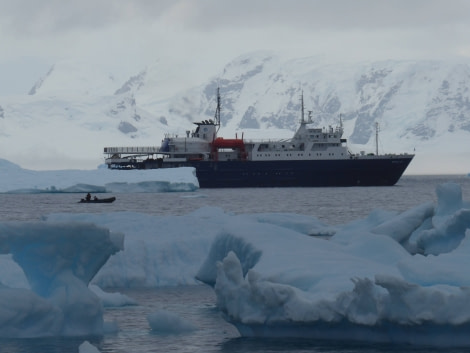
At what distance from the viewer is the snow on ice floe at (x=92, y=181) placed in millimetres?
84562

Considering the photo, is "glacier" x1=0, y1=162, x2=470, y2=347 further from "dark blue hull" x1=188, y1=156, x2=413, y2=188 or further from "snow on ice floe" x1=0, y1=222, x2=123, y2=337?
"dark blue hull" x1=188, y1=156, x2=413, y2=188

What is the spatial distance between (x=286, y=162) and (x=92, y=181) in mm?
19003

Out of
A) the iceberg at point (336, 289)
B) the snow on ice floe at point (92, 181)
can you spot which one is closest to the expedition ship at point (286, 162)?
the snow on ice floe at point (92, 181)

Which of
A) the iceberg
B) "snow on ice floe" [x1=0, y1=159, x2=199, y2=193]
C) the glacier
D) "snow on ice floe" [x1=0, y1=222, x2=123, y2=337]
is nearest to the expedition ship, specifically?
"snow on ice floe" [x1=0, y1=159, x2=199, y2=193]

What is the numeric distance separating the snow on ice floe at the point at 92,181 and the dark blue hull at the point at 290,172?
11838mm

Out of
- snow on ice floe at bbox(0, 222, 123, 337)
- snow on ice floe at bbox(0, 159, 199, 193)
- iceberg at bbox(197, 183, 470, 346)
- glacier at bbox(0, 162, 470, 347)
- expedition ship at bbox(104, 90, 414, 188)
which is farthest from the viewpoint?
expedition ship at bbox(104, 90, 414, 188)

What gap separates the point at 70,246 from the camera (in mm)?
17156

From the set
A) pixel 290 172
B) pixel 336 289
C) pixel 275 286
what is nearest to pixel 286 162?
pixel 290 172

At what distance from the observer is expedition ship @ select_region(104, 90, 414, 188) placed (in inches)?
3839

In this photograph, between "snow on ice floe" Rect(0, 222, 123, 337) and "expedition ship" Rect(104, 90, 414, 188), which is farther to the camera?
"expedition ship" Rect(104, 90, 414, 188)

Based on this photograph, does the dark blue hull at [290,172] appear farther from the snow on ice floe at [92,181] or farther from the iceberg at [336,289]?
the iceberg at [336,289]

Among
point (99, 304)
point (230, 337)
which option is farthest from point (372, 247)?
point (99, 304)

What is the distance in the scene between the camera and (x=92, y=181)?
8631 centimetres

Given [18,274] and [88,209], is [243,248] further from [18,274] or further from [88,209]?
[88,209]
